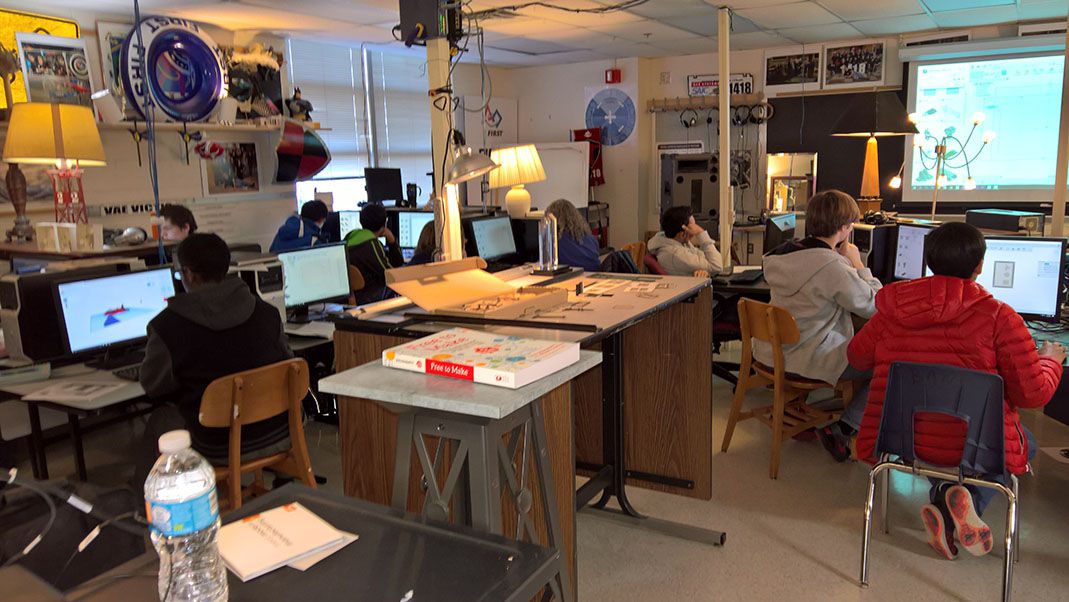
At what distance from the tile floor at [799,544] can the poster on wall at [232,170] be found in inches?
113

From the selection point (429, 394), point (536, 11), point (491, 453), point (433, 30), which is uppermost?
point (536, 11)

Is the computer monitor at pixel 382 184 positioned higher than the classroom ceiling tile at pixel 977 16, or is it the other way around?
the classroom ceiling tile at pixel 977 16

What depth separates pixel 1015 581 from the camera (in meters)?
2.56

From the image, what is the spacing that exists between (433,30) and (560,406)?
6.08 feet

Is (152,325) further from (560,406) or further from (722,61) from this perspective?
(722,61)

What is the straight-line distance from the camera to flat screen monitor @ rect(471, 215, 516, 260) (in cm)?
543

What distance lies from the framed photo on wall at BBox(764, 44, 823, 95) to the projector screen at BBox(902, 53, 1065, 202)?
3.03ft

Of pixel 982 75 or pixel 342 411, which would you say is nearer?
pixel 342 411

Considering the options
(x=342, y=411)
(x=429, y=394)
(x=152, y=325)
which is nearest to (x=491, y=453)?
(x=429, y=394)

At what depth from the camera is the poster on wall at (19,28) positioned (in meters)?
4.68

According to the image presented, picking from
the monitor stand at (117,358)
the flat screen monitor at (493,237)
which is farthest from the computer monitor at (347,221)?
the monitor stand at (117,358)

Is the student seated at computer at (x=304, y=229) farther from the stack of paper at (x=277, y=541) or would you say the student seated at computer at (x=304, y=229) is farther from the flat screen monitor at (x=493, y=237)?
the stack of paper at (x=277, y=541)

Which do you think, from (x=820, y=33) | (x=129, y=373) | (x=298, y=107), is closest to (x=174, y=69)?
(x=298, y=107)

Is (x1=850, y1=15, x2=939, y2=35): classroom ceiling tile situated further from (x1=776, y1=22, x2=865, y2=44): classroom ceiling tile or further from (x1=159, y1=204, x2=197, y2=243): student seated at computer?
(x1=159, y1=204, x2=197, y2=243): student seated at computer
